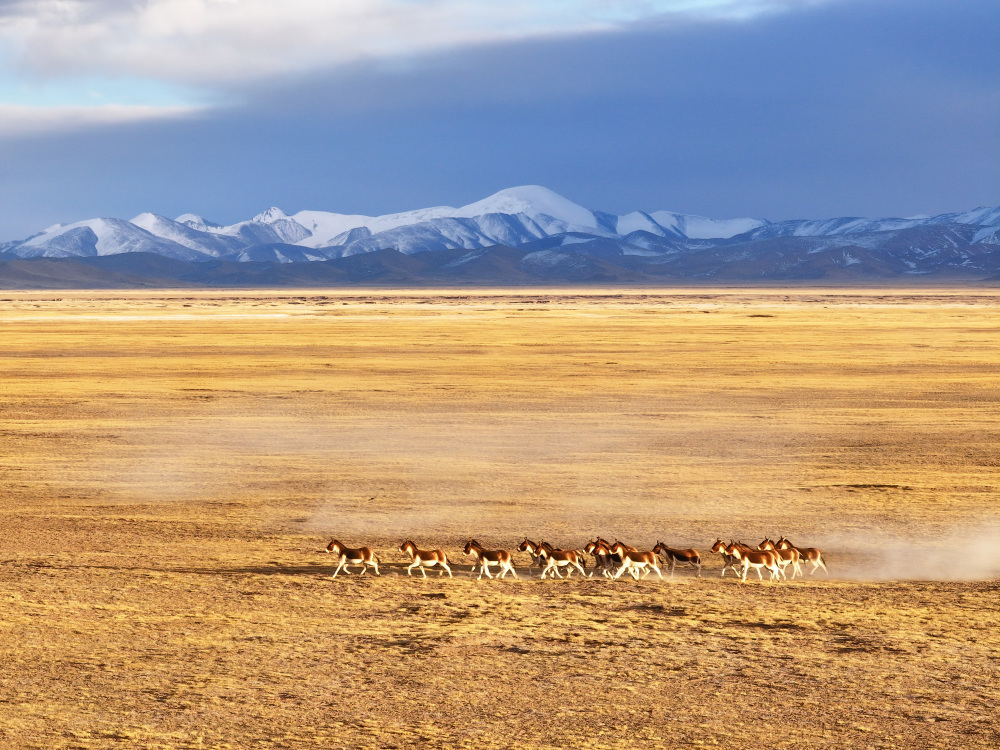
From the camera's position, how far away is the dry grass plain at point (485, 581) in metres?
8.17

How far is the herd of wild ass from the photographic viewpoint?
1175 centimetres

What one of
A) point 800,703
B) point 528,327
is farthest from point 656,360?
point 800,703

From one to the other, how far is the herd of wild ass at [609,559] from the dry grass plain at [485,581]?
0.83ft

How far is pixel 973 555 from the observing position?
13094mm

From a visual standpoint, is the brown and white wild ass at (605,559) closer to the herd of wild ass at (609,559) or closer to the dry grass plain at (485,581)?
the herd of wild ass at (609,559)

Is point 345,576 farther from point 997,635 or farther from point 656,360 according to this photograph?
point 656,360

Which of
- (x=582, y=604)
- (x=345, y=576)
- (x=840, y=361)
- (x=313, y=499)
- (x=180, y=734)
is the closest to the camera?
(x=180, y=734)

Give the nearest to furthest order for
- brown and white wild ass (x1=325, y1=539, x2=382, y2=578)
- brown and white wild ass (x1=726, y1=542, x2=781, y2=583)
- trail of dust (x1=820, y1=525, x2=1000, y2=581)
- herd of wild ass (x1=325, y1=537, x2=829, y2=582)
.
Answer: brown and white wild ass (x1=726, y1=542, x2=781, y2=583), herd of wild ass (x1=325, y1=537, x2=829, y2=582), brown and white wild ass (x1=325, y1=539, x2=382, y2=578), trail of dust (x1=820, y1=525, x2=1000, y2=581)

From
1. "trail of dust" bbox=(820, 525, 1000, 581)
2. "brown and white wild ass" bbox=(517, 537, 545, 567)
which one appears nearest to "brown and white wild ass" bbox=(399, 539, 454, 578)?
"brown and white wild ass" bbox=(517, 537, 545, 567)

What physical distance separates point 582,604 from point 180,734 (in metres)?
4.27

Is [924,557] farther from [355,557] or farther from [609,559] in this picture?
[355,557]

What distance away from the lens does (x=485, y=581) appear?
11.8m

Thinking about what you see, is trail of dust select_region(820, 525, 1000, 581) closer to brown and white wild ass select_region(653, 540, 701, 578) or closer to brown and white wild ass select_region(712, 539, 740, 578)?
brown and white wild ass select_region(712, 539, 740, 578)

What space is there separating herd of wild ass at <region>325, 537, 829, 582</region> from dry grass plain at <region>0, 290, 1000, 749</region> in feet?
0.83
